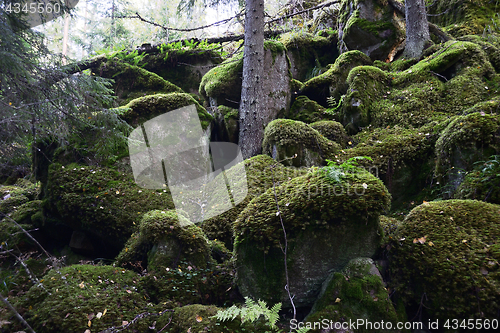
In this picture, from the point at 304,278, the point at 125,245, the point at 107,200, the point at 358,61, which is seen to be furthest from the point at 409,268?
the point at 358,61

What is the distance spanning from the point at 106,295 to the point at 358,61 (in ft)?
26.3

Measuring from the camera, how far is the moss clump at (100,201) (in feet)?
14.9

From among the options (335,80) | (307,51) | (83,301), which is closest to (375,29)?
(335,80)

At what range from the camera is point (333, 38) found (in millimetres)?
9945

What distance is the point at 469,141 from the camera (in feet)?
12.5

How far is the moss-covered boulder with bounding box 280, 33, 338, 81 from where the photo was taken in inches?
389

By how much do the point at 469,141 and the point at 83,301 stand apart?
525 centimetres

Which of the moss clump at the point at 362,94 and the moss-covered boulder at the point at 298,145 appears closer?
the moss-covered boulder at the point at 298,145

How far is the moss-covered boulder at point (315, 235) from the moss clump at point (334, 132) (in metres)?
2.99

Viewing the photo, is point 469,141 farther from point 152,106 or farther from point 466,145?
point 152,106

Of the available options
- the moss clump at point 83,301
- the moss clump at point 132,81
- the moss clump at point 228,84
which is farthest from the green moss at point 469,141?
the moss clump at point 132,81

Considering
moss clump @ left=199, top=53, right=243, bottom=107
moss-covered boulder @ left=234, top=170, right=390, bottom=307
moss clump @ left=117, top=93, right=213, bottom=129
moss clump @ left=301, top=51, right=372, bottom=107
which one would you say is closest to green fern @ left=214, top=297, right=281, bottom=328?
moss-covered boulder @ left=234, top=170, right=390, bottom=307

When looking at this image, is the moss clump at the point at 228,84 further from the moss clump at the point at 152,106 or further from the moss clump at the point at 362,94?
the moss clump at the point at 362,94

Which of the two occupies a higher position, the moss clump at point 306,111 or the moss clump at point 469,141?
the moss clump at point 306,111
